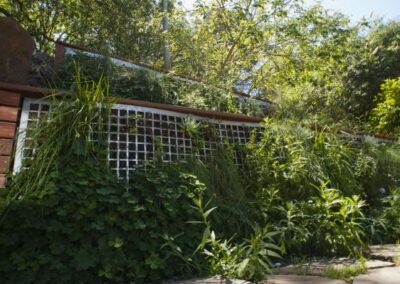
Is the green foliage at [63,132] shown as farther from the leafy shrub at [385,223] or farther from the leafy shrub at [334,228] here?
the leafy shrub at [385,223]

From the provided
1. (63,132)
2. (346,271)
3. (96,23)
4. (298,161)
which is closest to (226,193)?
(298,161)

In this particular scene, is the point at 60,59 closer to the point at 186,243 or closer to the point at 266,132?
the point at 266,132

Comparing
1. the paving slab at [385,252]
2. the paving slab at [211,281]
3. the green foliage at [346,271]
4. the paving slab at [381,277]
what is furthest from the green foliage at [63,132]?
the paving slab at [385,252]

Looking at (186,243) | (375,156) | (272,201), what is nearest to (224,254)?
(186,243)

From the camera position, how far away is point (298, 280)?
235cm

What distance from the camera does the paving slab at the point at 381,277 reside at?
7.45 ft

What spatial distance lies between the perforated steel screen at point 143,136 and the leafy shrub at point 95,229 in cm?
35

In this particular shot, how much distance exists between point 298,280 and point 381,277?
0.57 m

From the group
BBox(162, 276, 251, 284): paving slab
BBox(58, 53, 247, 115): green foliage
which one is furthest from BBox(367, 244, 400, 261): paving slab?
BBox(58, 53, 247, 115): green foliage

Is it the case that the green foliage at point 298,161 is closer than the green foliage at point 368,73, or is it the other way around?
the green foliage at point 298,161

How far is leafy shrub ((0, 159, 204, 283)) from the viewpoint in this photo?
228 centimetres

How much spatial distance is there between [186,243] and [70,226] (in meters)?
0.87

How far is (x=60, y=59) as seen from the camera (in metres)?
5.27

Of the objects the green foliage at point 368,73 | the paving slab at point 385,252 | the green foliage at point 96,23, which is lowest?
the paving slab at point 385,252
